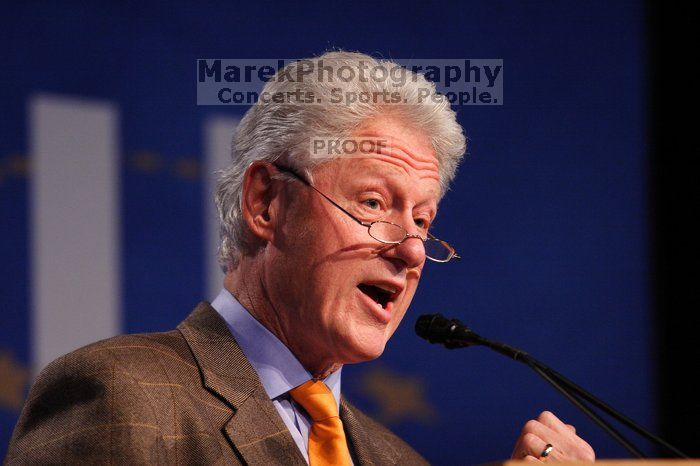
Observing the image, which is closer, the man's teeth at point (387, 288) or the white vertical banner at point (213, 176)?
the man's teeth at point (387, 288)

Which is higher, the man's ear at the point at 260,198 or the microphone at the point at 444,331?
the man's ear at the point at 260,198

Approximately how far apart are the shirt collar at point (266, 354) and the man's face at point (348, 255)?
36 mm

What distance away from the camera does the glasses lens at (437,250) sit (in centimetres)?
194

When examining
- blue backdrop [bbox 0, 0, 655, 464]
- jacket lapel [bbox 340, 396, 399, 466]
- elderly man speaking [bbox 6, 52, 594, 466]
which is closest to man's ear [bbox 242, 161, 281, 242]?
elderly man speaking [bbox 6, 52, 594, 466]

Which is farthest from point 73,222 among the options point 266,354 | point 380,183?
point 380,183

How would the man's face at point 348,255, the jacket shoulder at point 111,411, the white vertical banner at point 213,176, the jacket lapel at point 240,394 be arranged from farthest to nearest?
the white vertical banner at point 213,176, the man's face at point 348,255, the jacket lapel at point 240,394, the jacket shoulder at point 111,411

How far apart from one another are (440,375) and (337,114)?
1.16 metres

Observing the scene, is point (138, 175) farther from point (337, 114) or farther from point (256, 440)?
point (256, 440)

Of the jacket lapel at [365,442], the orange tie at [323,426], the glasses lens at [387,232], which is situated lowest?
the jacket lapel at [365,442]

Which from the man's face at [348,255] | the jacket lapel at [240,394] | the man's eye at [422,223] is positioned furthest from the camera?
the man's eye at [422,223]

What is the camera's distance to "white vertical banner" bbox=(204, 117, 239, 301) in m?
2.60

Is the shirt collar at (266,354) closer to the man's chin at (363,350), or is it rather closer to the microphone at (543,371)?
the man's chin at (363,350)

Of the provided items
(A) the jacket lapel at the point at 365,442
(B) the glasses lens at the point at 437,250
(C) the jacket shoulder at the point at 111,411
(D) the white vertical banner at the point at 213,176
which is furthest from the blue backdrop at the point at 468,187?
(C) the jacket shoulder at the point at 111,411

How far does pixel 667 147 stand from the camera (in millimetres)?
2959
